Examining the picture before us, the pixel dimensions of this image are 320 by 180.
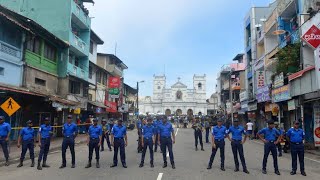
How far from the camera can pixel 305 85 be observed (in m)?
19.9

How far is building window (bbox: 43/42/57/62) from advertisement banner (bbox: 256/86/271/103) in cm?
1802

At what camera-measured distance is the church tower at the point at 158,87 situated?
338ft

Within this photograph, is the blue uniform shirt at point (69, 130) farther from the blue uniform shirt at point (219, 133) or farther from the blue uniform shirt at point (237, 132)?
the blue uniform shirt at point (237, 132)

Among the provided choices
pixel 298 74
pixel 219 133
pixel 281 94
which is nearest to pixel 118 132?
pixel 219 133

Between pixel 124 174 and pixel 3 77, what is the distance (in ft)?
42.9

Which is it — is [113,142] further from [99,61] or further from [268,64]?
[99,61]

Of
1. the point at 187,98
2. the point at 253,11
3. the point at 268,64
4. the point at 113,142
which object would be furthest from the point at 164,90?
the point at 113,142

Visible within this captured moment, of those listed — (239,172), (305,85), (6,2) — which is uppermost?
(6,2)

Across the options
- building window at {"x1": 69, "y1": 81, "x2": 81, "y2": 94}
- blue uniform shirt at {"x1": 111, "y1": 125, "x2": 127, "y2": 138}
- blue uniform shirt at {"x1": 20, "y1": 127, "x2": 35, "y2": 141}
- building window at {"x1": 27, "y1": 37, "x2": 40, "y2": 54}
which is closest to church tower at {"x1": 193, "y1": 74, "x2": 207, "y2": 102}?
building window at {"x1": 69, "y1": 81, "x2": 81, "y2": 94}

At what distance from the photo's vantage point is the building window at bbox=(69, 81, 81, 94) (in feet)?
104

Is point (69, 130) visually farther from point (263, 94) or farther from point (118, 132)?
point (263, 94)

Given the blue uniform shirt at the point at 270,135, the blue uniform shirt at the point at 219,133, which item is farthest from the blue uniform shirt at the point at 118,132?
the blue uniform shirt at the point at 270,135

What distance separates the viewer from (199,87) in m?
102

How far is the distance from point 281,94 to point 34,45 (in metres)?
18.0
